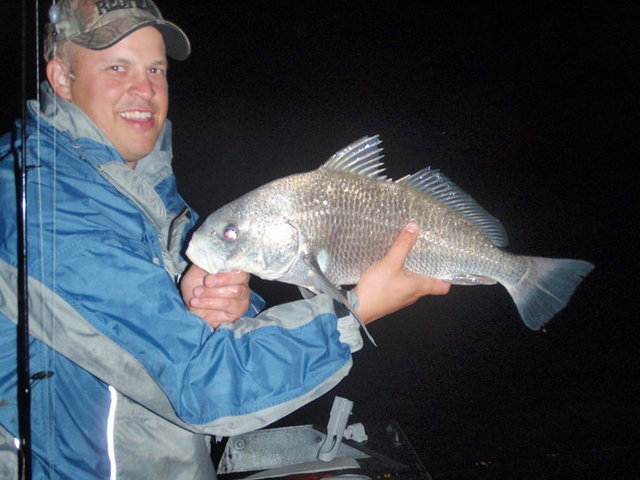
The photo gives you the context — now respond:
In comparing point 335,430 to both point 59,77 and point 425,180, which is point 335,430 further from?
point 59,77

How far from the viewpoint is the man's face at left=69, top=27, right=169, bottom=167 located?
1.68m

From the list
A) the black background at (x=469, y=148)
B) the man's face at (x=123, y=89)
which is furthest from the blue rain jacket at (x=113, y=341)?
the black background at (x=469, y=148)

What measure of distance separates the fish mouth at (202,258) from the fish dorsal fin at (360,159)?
719 mm

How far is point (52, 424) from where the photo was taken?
1315mm

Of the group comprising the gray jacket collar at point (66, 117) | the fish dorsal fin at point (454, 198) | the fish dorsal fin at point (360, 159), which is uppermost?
Result: the gray jacket collar at point (66, 117)

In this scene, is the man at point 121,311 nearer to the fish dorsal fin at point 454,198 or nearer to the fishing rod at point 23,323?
the fishing rod at point 23,323

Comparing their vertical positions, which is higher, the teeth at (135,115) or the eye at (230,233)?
the teeth at (135,115)

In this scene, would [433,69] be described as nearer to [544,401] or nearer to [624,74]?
[624,74]

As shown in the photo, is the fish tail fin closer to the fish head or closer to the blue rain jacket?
the blue rain jacket

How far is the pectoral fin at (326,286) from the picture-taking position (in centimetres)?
157

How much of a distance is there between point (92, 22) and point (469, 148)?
14.6 meters

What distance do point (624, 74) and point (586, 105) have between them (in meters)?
3.17

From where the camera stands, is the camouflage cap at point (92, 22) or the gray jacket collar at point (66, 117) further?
the camouflage cap at point (92, 22)

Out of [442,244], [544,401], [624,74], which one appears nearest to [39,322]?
[442,244]
